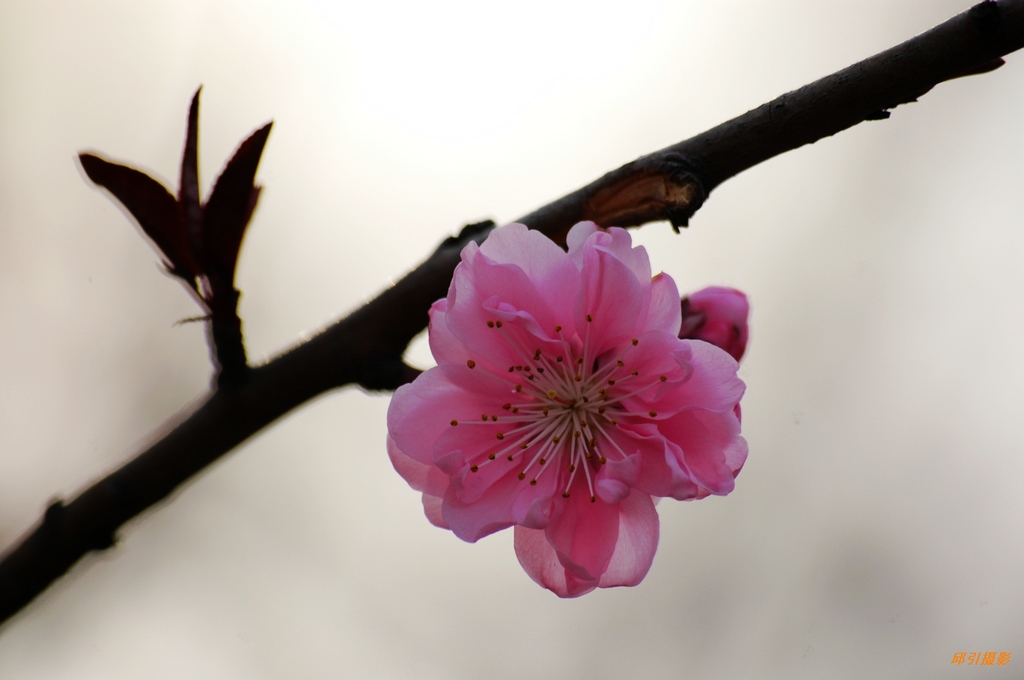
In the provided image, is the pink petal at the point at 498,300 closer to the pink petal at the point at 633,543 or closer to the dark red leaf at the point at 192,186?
the pink petal at the point at 633,543

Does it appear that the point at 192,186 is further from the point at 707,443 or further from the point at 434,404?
the point at 707,443

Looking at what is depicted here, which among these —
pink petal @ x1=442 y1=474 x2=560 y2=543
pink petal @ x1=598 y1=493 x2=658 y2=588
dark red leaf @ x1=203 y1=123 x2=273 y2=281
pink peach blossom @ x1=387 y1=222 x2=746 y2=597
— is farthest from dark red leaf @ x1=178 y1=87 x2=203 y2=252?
pink petal @ x1=598 y1=493 x2=658 y2=588

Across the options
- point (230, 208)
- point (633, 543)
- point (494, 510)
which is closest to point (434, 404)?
point (494, 510)

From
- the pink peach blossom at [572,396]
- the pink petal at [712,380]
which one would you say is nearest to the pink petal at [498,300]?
the pink peach blossom at [572,396]

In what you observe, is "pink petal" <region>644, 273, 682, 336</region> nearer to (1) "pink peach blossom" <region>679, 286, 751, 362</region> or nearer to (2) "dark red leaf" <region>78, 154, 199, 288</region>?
(1) "pink peach blossom" <region>679, 286, 751, 362</region>

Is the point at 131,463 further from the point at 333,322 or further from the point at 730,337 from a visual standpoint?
the point at 730,337

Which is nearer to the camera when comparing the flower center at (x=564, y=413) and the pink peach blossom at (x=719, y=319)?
the flower center at (x=564, y=413)

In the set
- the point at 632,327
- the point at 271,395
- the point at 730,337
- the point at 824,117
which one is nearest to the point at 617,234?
the point at 632,327
